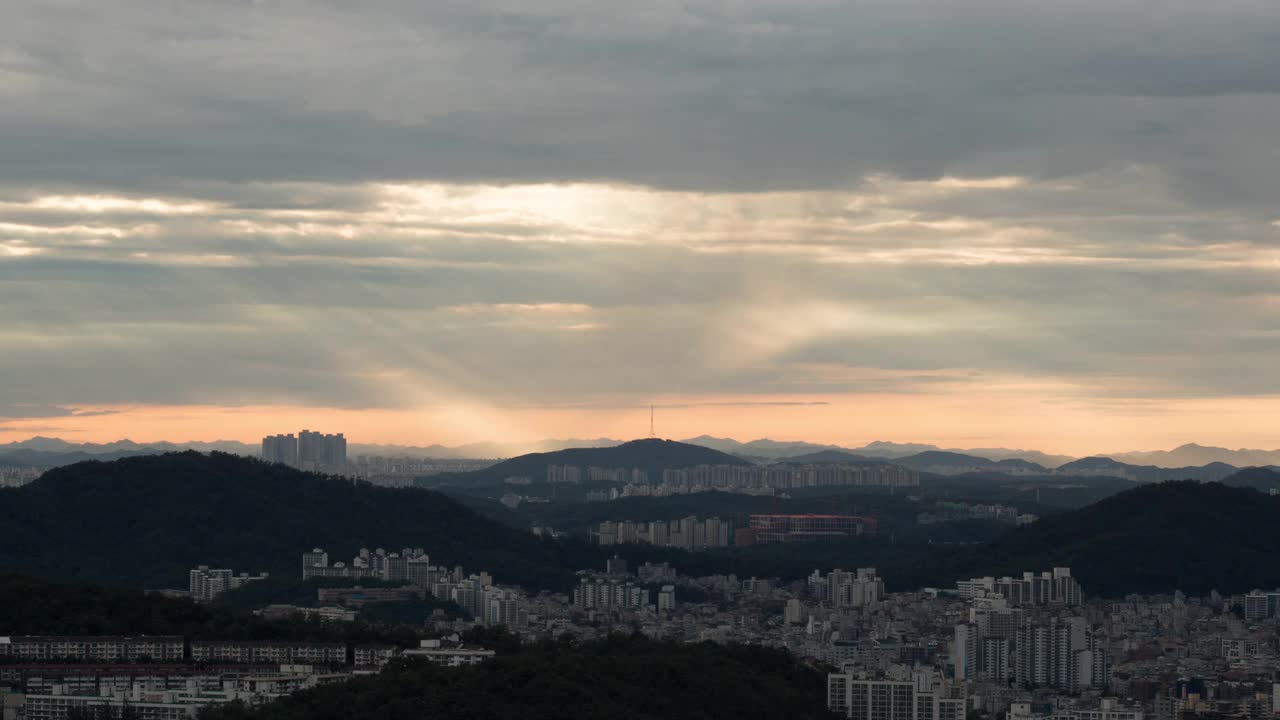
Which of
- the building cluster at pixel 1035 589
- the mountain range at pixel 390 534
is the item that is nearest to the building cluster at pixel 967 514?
the mountain range at pixel 390 534

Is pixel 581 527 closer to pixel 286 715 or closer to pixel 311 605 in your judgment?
pixel 311 605

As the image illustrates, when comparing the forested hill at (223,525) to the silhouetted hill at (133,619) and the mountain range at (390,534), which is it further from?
the silhouetted hill at (133,619)

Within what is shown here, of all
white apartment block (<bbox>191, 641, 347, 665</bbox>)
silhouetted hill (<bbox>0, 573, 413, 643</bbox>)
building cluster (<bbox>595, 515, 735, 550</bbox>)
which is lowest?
white apartment block (<bbox>191, 641, 347, 665</bbox>)

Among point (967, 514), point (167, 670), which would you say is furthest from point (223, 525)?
point (967, 514)

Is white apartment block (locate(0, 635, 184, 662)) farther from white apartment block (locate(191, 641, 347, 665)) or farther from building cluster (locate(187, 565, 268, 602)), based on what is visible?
building cluster (locate(187, 565, 268, 602))

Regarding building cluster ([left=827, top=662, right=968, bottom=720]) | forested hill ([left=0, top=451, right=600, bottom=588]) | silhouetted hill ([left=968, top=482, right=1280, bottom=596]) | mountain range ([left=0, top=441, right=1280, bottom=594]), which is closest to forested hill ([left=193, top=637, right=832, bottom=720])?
building cluster ([left=827, top=662, right=968, bottom=720])

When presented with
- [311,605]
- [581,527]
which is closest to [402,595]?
[311,605]

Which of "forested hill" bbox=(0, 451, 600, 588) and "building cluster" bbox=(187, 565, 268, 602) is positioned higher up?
"forested hill" bbox=(0, 451, 600, 588)
